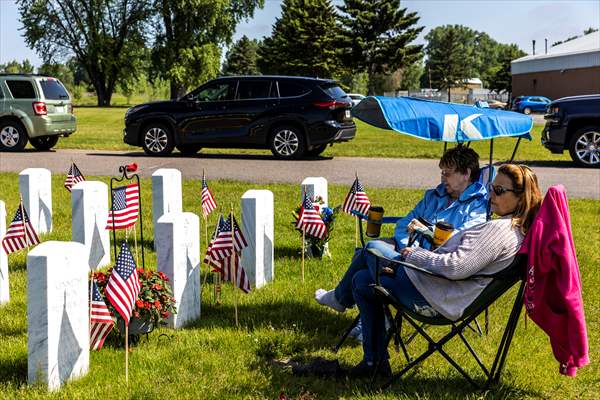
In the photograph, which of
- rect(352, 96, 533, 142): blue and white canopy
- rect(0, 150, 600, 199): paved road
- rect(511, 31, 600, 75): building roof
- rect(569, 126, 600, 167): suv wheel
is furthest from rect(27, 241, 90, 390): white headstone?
rect(511, 31, 600, 75): building roof

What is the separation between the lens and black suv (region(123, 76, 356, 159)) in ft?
49.0

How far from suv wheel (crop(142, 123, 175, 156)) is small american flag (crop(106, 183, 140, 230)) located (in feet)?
33.0

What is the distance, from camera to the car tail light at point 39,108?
54.5 feet

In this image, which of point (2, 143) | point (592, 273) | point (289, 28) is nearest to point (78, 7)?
point (289, 28)

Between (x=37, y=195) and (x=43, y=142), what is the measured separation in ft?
36.2

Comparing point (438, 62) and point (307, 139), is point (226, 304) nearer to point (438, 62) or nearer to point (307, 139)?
point (307, 139)

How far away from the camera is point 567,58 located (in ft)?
168

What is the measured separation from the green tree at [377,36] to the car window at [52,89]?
1878 inches

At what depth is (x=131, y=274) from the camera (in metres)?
4.02

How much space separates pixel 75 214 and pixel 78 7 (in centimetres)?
5085

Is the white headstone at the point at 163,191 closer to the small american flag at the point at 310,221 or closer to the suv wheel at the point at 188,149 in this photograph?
the small american flag at the point at 310,221

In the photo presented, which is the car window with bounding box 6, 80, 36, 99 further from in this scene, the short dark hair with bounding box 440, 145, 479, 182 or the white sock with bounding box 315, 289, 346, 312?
the short dark hair with bounding box 440, 145, 479, 182

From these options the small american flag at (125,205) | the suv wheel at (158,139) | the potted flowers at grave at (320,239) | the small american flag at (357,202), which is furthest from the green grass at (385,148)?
the small american flag at (125,205)

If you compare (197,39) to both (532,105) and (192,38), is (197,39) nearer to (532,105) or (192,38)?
(192,38)
